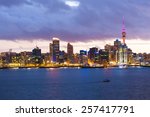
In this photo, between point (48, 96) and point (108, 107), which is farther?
point (48, 96)

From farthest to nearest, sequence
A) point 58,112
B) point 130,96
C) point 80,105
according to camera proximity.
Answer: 1. point 130,96
2. point 80,105
3. point 58,112

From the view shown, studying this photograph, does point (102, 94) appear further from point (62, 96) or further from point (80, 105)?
point (80, 105)

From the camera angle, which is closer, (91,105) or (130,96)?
(91,105)

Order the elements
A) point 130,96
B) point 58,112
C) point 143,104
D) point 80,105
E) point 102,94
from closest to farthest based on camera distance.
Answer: point 58,112 < point 80,105 < point 143,104 < point 130,96 < point 102,94

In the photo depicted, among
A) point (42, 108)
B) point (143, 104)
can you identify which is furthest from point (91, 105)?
point (143, 104)

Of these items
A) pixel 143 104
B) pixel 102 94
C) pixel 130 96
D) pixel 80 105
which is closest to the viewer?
pixel 80 105

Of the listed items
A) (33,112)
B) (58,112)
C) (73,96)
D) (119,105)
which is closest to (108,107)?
(119,105)

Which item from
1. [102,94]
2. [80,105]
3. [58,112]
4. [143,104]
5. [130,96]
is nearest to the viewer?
[58,112]

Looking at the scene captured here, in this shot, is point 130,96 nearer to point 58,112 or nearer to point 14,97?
point 14,97

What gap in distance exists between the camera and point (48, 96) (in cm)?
4844

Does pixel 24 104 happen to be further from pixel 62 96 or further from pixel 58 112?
pixel 62 96

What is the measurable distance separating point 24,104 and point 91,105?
283 centimetres

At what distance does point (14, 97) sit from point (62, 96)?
6.04 meters

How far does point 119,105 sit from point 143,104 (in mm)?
2681
